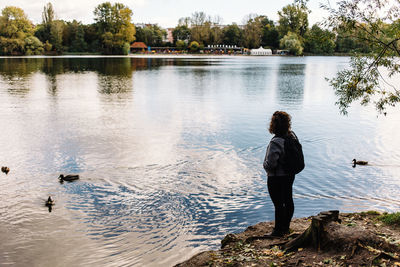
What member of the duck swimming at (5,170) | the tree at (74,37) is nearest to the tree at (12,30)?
the tree at (74,37)

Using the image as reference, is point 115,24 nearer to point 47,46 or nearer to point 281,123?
point 47,46

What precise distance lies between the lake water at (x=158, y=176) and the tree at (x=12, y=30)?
10669 centimetres

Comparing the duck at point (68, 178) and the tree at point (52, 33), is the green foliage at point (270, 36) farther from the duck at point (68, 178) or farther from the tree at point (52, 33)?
the duck at point (68, 178)

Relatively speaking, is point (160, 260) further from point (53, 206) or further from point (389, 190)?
point (389, 190)

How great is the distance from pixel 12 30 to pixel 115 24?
42.5m

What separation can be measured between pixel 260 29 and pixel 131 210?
18950cm

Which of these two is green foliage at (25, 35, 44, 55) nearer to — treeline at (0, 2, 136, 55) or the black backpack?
treeline at (0, 2, 136, 55)

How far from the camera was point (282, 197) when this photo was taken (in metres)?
6.74

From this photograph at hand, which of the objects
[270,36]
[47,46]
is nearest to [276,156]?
[47,46]

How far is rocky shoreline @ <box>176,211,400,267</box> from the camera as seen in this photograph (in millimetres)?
5523

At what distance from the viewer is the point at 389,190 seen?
11.5m

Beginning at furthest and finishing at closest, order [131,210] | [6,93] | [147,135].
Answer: [6,93] → [147,135] → [131,210]

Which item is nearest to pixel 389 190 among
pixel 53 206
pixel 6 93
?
pixel 53 206

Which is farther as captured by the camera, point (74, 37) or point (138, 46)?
point (138, 46)
